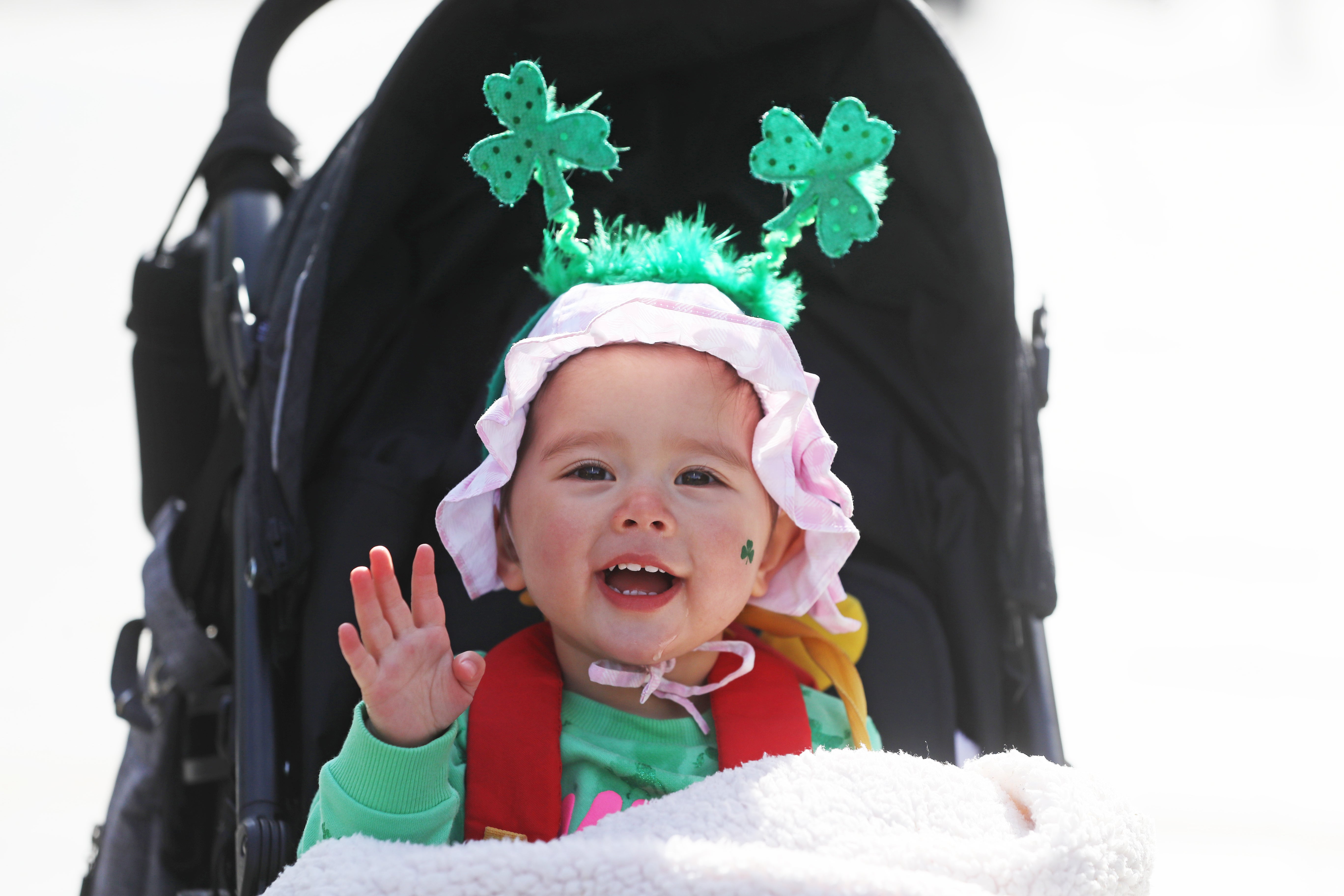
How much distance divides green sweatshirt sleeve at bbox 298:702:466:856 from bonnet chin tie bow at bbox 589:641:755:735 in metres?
0.17

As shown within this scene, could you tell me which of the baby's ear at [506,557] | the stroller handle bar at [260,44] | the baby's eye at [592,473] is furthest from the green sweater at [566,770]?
the stroller handle bar at [260,44]

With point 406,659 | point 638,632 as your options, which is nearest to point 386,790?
point 406,659

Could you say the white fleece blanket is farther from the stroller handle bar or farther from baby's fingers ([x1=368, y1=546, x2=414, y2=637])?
the stroller handle bar

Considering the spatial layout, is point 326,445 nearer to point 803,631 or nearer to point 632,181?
point 632,181

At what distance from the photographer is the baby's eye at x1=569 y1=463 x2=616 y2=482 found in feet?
3.36

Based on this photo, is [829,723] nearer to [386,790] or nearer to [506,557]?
[506,557]

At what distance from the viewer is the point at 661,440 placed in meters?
1.02

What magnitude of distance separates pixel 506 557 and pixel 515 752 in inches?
8.0

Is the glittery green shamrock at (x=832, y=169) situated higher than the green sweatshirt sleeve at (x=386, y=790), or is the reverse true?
the glittery green shamrock at (x=832, y=169)

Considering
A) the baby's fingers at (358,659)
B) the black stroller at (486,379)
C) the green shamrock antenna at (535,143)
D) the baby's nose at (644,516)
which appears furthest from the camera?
the black stroller at (486,379)

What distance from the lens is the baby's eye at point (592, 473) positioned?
1.02m

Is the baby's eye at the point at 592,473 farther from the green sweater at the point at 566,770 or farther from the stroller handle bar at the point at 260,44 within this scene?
the stroller handle bar at the point at 260,44

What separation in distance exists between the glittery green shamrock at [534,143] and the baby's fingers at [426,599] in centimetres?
41

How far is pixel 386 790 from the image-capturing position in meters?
0.89
